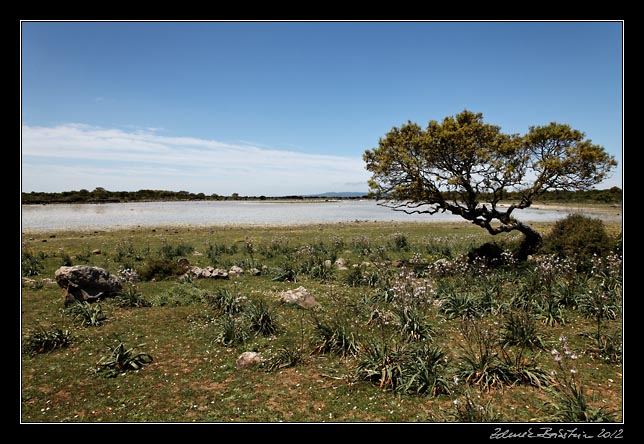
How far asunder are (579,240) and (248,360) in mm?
17846

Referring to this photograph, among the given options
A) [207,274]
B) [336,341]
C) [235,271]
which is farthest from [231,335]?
[235,271]

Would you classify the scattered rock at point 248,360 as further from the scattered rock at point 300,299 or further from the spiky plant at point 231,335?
the scattered rock at point 300,299

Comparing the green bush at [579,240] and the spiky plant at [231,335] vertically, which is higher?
the green bush at [579,240]

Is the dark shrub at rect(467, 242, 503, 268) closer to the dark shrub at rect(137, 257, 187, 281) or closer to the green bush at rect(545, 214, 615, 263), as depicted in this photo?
the green bush at rect(545, 214, 615, 263)

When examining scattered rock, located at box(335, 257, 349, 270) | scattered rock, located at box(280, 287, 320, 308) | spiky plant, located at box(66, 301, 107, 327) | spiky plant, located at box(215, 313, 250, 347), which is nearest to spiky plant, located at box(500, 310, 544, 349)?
scattered rock, located at box(280, 287, 320, 308)

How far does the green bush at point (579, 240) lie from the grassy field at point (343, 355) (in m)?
2.09

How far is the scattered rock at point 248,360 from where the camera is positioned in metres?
8.86

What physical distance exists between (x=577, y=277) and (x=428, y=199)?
8.61 m

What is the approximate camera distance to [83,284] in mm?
13930

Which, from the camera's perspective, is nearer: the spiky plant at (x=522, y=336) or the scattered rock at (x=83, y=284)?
the spiky plant at (x=522, y=336)

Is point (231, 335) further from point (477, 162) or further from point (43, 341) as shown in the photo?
point (477, 162)

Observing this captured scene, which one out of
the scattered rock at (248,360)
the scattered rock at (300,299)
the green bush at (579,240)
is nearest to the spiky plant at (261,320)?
the scattered rock at (248,360)

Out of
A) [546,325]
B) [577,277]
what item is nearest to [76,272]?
[546,325]
